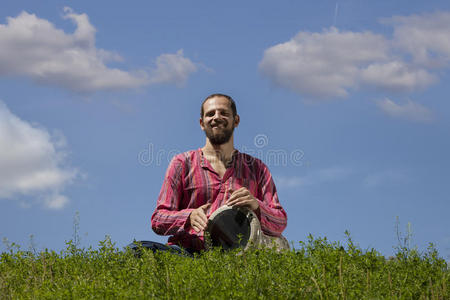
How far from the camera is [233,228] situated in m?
6.68

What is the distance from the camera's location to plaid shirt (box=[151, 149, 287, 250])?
6.81 m

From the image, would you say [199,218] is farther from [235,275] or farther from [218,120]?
[235,275]

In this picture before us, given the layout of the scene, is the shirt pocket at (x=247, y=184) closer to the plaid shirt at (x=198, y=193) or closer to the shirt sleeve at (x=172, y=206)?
the plaid shirt at (x=198, y=193)

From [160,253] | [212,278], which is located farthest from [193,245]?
[212,278]

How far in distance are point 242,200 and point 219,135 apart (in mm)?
1058

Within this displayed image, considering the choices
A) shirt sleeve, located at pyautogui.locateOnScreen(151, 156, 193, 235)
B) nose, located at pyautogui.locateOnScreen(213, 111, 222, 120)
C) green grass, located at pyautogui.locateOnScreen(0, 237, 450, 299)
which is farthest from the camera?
nose, located at pyautogui.locateOnScreen(213, 111, 222, 120)

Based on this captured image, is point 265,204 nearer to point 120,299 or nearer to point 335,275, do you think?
point 335,275

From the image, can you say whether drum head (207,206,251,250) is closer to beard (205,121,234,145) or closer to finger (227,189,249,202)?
finger (227,189,249,202)

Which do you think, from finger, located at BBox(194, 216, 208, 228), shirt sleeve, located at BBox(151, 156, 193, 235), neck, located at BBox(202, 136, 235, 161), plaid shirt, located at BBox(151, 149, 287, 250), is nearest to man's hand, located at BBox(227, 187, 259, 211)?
plaid shirt, located at BBox(151, 149, 287, 250)

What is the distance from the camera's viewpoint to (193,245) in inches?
275

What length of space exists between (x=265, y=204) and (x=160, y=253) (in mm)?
1599

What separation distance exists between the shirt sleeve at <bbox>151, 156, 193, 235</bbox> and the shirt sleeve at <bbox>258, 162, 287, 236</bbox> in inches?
38.3

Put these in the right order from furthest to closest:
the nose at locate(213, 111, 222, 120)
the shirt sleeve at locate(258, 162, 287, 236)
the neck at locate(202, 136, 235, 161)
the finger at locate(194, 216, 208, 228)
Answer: the neck at locate(202, 136, 235, 161), the nose at locate(213, 111, 222, 120), the shirt sleeve at locate(258, 162, 287, 236), the finger at locate(194, 216, 208, 228)

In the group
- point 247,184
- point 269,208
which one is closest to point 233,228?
point 269,208
